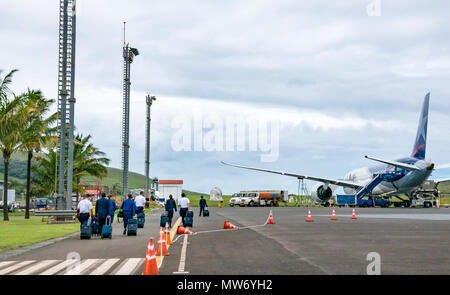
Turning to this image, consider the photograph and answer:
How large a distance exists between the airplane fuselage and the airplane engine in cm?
379

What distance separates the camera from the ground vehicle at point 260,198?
269 feet

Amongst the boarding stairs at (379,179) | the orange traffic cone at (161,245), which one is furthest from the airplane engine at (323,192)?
the orange traffic cone at (161,245)

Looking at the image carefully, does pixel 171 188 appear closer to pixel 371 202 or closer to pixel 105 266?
pixel 371 202

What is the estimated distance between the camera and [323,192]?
69438mm

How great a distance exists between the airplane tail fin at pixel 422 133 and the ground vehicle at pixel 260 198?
25728 mm

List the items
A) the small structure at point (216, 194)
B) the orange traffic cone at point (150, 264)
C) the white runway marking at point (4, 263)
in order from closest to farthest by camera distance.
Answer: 1. the orange traffic cone at point (150, 264)
2. the white runway marking at point (4, 263)
3. the small structure at point (216, 194)

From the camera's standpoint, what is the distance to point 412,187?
62.2 meters

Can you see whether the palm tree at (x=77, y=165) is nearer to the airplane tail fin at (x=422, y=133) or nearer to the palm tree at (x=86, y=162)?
the palm tree at (x=86, y=162)

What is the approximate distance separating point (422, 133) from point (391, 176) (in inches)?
225

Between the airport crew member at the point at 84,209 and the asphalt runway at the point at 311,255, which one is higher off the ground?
the airport crew member at the point at 84,209

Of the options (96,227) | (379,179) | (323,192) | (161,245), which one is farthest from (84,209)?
(323,192)

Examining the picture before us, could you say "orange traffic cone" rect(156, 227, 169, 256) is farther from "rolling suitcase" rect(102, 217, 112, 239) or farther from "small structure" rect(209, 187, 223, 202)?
"small structure" rect(209, 187, 223, 202)

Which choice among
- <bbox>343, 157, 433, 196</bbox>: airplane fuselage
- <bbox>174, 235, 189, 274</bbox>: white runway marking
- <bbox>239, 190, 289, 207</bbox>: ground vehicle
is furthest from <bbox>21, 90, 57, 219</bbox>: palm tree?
<bbox>239, 190, 289, 207</bbox>: ground vehicle
